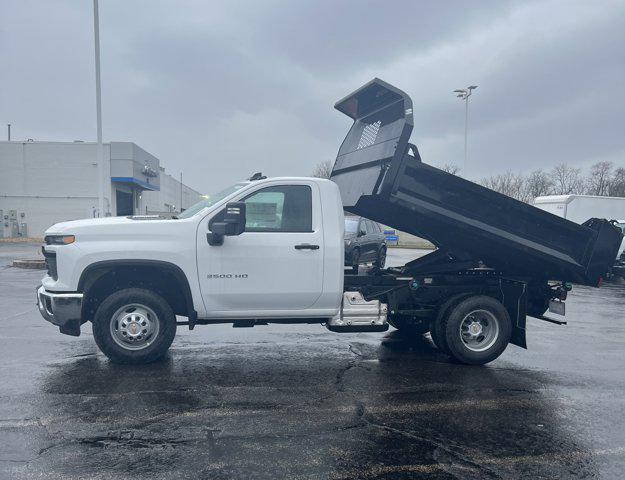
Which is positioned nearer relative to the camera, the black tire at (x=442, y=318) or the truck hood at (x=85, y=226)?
the truck hood at (x=85, y=226)

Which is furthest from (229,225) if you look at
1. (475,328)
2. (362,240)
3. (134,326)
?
(362,240)

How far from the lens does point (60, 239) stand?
5.78 m

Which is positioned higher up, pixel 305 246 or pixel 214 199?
pixel 214 199

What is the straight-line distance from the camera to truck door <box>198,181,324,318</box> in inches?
234

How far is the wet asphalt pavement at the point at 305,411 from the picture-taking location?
12.3ft

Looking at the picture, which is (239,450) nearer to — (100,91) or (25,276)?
(25,276)

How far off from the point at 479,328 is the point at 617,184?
2989 inches

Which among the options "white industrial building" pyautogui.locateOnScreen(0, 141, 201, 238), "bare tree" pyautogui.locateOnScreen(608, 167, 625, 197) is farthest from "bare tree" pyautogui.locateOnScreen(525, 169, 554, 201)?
"white industrial building" pyautogui.locateOnScreen(0, 141, 201, 238)

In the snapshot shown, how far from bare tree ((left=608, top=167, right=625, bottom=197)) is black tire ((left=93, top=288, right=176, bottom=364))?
75073 millimetres

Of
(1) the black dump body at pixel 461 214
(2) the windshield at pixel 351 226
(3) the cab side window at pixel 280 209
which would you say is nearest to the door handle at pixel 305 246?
(3) the cab side window at pixel 280 209

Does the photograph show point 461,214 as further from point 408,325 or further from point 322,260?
point 408,325

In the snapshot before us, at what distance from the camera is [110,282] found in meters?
6.09

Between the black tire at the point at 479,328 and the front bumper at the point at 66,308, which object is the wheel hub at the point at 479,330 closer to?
the black tire at the point at 479,328

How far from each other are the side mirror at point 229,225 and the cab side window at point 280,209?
0.29 meters
